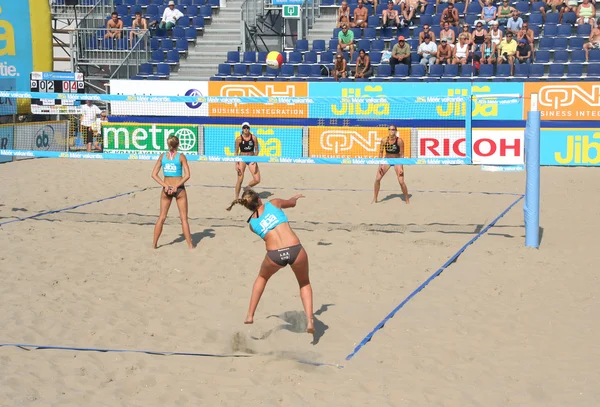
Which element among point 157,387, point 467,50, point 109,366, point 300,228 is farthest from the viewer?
point 467,50

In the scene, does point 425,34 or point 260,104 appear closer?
point 260,104

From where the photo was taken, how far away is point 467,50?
74.0 ft

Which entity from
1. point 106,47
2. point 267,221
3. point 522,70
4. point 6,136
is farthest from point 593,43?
point 267,221

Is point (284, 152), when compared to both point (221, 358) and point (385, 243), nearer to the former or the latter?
point (385, 243)

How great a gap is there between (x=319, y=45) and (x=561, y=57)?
7.11 metres

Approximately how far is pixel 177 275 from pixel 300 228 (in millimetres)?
3286

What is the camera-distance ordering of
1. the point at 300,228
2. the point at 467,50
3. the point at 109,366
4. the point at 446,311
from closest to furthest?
the point at 109,366
the point at 446,311
the point at 300,228
the point at 467,50

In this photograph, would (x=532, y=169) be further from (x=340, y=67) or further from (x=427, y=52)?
(x=340, y=67)

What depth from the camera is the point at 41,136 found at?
74.0ft

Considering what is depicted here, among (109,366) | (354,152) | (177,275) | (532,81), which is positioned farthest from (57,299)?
(532,81)

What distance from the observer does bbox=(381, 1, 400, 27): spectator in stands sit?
960 inches

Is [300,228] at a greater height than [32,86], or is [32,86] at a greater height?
[32,86]

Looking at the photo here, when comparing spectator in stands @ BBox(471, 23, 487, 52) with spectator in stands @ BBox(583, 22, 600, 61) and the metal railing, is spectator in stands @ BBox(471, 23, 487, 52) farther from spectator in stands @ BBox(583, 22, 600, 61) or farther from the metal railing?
the metal railing

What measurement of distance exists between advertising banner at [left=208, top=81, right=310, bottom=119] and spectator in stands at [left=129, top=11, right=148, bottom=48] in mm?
4704
